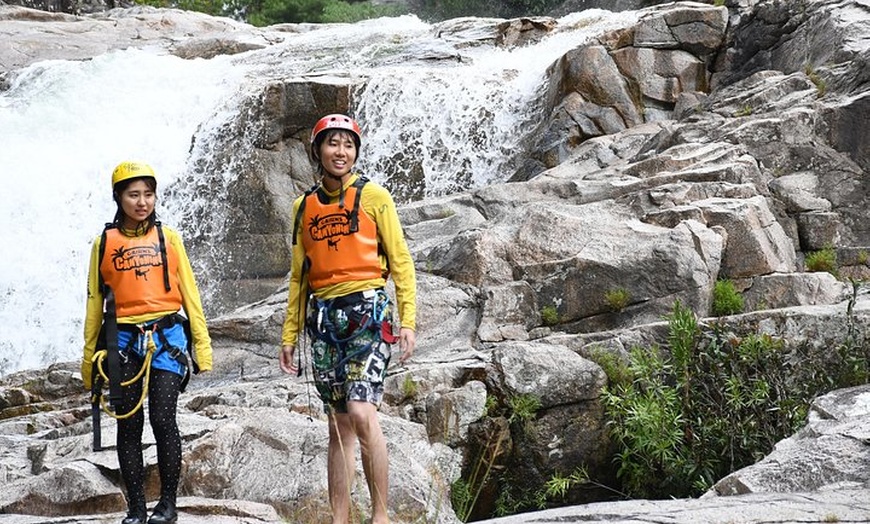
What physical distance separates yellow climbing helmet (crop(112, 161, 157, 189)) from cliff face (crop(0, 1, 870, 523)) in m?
1.58

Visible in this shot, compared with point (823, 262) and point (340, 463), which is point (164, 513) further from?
point (823, 262)

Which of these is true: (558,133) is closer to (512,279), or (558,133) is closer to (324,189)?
(512,279)

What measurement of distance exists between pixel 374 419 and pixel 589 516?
104 cm

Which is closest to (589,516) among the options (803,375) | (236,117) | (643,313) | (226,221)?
(803,375)

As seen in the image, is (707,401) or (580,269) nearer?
(707,401)

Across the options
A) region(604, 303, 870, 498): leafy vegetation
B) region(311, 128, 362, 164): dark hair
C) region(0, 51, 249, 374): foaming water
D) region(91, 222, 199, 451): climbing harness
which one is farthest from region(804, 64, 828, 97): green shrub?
region(0, 51, 249, 374): foaming water

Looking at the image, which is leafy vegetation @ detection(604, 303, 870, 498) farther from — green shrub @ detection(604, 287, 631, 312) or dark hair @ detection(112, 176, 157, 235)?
dark hair @ detection(112, 176, 157, 235)

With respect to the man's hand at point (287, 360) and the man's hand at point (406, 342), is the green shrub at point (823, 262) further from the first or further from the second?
the man's hand at point (287, 360)

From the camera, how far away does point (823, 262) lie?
9.02 meters

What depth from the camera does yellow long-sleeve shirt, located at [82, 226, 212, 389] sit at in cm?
443

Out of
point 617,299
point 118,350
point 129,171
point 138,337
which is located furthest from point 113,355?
point 617,299

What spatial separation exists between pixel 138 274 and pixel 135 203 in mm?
329

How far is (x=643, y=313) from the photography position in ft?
25.9

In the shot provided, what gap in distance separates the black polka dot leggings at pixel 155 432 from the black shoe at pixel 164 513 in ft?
0.09
